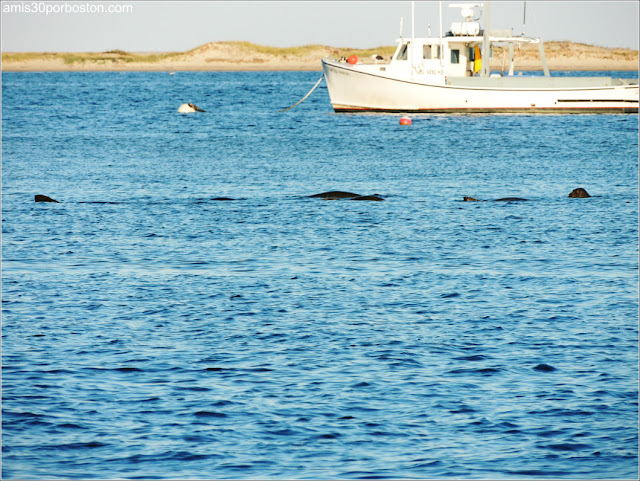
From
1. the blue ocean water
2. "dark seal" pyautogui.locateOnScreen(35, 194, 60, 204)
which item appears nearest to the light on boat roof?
the blue ocean water

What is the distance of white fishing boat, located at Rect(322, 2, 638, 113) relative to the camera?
6906 centimetres

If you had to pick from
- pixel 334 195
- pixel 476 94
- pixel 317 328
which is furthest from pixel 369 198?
pixel 476 94

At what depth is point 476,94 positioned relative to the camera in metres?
70.6

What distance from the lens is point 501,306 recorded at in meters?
18.6

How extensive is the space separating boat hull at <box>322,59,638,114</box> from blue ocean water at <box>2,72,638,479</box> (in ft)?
101

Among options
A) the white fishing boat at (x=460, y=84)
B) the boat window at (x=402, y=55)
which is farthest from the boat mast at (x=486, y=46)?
the boat window at (x=402, y=55)

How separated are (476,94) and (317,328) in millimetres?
56094

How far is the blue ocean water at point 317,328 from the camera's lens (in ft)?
38.6

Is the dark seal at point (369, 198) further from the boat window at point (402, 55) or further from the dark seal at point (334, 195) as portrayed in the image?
the boat window at point (402, 55)

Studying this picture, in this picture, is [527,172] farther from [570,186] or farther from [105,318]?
[105,318]

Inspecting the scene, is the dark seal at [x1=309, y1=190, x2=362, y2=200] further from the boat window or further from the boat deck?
the boat deck

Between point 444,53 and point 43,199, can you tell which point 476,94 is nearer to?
point 444,53

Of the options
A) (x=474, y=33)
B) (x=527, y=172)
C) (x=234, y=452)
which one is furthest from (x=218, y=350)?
(x=474, y=33)

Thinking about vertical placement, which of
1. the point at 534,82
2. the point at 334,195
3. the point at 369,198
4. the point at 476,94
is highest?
Answer: the point at 534,82
